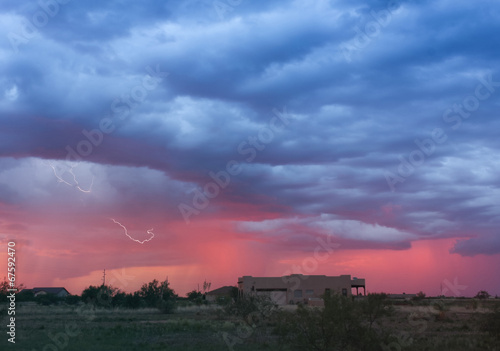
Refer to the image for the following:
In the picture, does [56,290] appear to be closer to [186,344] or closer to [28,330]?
[28,330]

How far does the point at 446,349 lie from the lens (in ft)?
72.2

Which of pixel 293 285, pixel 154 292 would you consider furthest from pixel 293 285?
pixel 154 292

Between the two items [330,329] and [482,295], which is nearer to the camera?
[330,329]

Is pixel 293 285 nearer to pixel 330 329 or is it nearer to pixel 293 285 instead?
pixel 293 285

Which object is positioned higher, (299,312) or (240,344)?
(299,312)

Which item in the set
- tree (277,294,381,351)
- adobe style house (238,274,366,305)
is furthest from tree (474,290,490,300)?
tree (277,294,381,351)

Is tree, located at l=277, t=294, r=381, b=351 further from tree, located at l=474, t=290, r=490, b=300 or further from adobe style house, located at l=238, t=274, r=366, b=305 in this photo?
tree, located at l=474, t=290, r=490, b=300

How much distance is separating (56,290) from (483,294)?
370 ft

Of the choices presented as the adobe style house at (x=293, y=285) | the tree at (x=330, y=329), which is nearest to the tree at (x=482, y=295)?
the adobe style house at (x=293, y=285)

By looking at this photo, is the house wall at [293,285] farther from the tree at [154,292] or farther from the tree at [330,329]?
the tree at [330,329]

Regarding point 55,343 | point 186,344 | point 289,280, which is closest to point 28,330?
point 55,343

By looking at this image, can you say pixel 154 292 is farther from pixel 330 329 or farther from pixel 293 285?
pixel 330 329

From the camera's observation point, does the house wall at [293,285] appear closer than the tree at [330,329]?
No

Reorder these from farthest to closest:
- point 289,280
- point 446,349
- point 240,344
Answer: point 289,280
point 240,344
point 446,349
